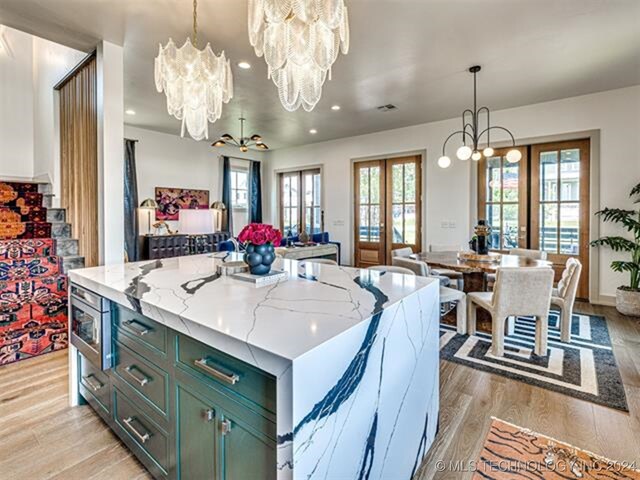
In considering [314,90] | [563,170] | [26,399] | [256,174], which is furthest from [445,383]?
[256,174]

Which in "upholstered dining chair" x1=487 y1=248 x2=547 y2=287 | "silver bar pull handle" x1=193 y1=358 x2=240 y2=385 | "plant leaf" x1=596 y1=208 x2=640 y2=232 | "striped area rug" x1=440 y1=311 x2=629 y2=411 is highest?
"plant leaf" x1=596 y1=208 x2=640 y2=232

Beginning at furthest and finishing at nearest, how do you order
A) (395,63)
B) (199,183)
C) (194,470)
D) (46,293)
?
(199,183) < (395,63) < (46,293) < (194,470)

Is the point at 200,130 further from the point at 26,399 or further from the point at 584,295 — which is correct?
the point at 584,295

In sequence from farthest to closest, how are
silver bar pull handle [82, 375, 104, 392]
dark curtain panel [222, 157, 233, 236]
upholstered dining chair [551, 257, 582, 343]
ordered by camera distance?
dark curtain panel [222, 157, 233, 236]
upholstered dining chair [551, 257, 582, 343]
silver bar pull handle [82, 375, 104, 392]

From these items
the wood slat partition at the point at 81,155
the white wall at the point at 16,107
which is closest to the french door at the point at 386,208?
the wood slat partition at the point at 81,155

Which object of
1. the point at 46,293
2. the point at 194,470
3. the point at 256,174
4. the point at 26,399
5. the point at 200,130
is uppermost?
the point at 256,174

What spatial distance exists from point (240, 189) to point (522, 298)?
6922 mm

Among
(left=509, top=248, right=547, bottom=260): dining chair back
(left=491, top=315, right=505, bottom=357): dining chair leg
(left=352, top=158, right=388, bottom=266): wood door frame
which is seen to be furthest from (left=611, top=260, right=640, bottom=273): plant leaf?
(left=352, top=158, right=388, bottom=266): wood door frame

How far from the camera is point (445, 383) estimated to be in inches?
99.0

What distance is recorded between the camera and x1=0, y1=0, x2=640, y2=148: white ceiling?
2.75 m

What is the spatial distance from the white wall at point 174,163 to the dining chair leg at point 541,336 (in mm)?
6330

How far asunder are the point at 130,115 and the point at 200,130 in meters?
3.71

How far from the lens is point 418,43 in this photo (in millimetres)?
3314

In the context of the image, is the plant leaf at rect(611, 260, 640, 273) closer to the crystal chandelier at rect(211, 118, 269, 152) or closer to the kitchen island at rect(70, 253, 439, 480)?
the kitchen island at rect(70, 253, 439, 480)
